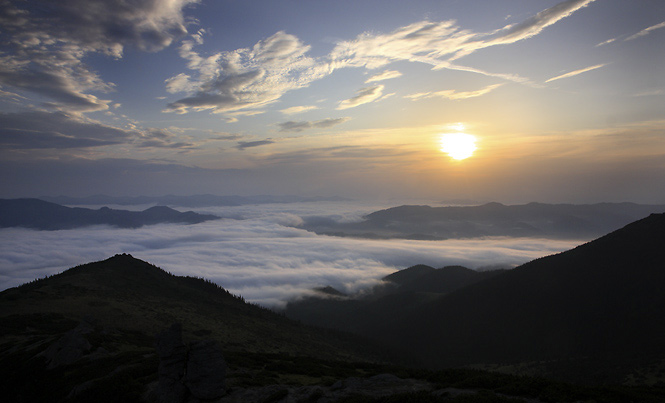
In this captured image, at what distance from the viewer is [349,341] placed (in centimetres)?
12544

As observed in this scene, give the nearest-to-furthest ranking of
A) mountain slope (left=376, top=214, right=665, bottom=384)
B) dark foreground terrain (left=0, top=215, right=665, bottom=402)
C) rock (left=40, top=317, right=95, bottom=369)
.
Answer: dark foreground terrain (left=0, top=215, right=665, bottom=402) < rock (left=40, top=317, right=95, bottom=369) < mountain slope (left=376, top=214, right=665, bottom=384)

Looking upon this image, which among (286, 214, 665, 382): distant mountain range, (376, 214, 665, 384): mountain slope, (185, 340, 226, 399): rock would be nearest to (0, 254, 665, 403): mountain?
(185, 340, 226, 399): rock

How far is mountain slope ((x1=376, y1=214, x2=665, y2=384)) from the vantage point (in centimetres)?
11831

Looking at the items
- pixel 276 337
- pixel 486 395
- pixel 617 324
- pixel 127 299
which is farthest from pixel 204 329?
pixel 617 324

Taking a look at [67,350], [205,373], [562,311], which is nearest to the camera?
[205,373]

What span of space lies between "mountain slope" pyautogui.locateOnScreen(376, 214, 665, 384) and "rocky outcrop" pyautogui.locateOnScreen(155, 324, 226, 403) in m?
115

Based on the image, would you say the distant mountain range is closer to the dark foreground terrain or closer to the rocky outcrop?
the dark foreground terrain

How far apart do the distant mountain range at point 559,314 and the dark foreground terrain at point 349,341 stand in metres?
0.66

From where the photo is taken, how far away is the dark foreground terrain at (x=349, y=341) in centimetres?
2170

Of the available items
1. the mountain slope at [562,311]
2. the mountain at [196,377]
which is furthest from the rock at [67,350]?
the mountain slope at [562,311]

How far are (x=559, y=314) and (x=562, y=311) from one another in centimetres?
220

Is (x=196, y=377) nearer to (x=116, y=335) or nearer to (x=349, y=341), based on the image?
(x=116, y=335)

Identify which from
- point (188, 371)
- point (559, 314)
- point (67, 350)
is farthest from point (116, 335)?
point (559, 314)

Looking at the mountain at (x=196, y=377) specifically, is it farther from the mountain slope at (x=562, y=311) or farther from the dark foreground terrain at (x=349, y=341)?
the mountain slope at (x=562, y=311)
